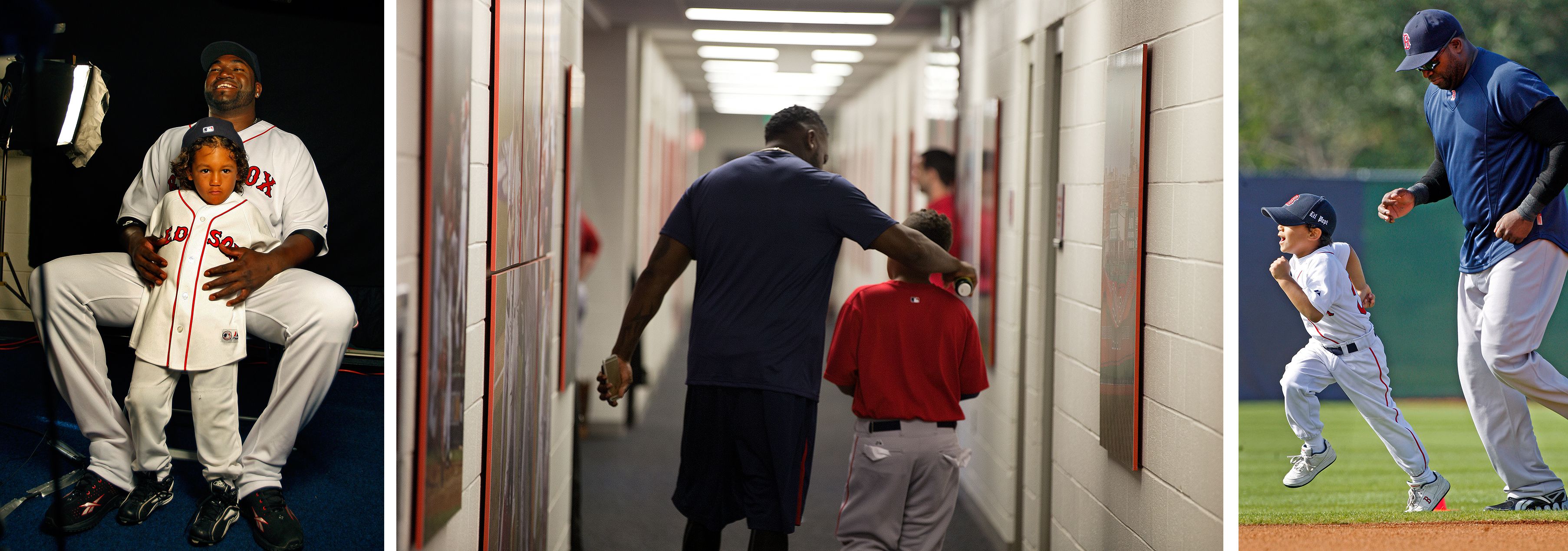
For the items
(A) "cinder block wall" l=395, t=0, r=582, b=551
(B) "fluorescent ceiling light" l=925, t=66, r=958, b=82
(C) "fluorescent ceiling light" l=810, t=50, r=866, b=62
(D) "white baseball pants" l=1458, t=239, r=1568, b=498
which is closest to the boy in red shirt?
(A) "cinder block wall" l=395, t=0, r=582, b=551

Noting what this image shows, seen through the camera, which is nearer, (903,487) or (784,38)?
(903,487)

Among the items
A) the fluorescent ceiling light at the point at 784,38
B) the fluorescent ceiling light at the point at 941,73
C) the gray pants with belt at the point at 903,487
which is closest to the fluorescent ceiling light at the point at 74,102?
the gray pants with belt at the point at 903,487

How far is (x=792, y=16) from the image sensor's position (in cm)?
583

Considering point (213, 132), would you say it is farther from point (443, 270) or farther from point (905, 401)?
point (905, 401)

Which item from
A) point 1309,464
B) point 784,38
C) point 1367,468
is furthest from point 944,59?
point 1309,464

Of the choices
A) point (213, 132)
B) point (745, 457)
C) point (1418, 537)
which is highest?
point (213, 132)

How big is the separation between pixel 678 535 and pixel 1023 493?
1.30m

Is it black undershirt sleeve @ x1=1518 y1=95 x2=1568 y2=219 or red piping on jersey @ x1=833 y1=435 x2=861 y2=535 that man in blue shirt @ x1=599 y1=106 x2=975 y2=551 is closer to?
red piping on jersey @ x1=833 y1=435 x2=861 y2=535

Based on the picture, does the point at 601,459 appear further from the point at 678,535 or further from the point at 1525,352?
the point at 1525,352

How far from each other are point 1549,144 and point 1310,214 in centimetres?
54

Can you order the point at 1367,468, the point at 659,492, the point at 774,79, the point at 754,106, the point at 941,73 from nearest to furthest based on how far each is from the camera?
the point at 659,492 < the point at 1367,468 < the point at 941,73 < the point at 774,79 < the point at 754,106

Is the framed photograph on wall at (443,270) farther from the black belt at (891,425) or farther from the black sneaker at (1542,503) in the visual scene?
the black sneaker at (1542,503)

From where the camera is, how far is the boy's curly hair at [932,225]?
297 centimetres

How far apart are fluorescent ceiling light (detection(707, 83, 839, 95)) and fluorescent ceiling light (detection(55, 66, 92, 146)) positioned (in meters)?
8.61
